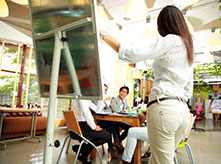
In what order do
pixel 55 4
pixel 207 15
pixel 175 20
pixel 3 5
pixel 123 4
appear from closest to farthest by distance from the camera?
pixel 55 4 < pixel 175 20 < pixel 3 5 < pixel 123 4 < pixel 207 15

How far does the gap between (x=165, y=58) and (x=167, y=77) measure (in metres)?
0.11

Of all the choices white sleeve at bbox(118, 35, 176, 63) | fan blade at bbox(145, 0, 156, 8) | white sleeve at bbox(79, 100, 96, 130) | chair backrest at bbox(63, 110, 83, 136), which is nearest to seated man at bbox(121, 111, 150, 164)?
white sleeve at bbox(79, 100, 96, 130)

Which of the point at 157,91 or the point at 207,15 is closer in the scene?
the point at 157,91

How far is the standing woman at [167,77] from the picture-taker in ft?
3.01

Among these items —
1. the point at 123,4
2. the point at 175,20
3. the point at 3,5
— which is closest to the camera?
the point at 175,20

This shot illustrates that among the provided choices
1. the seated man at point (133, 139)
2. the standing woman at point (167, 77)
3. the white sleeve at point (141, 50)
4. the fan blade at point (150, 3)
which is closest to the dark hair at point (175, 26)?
the standing woman at point (167, 77)

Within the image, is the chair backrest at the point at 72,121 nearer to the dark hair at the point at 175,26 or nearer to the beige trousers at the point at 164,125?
the beige trousers at the point at 164,125

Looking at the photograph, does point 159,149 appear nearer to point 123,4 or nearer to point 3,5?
point 3,5

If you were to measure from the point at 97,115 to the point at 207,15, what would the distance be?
3999 mm

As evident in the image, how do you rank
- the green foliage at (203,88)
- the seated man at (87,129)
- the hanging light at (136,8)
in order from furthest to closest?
the green foliage at (203,88) → the hanging light at (136,8) → the seated man at (87,129)

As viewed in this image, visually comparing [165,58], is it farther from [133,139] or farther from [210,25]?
[210,25]

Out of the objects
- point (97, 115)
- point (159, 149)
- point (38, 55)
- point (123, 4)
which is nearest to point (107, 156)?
point (97, 115)

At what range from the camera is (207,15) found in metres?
4.49

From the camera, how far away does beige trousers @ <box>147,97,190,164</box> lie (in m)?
0.91
